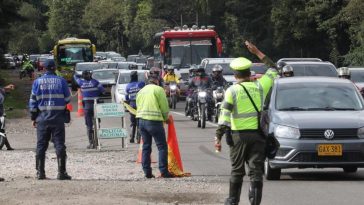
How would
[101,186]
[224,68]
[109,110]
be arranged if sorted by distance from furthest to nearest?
[224,68]
[109,110]
[101,186]

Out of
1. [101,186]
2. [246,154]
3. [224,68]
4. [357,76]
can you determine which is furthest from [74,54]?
[246,154]

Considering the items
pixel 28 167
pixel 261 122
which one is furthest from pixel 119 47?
pixel 261 122

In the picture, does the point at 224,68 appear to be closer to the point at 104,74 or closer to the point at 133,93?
the point at 104,74

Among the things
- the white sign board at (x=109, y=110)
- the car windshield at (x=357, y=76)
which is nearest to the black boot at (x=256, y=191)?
the white sign board at (x=109, y=110)

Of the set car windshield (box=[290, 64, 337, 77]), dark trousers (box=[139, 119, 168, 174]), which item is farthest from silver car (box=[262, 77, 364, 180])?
car windshield (box=[290, 64, 337, 77])

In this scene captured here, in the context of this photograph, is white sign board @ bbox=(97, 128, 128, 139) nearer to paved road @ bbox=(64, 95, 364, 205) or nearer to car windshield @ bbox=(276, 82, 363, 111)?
paved road @ bbox=(64, 95, 364, 205)

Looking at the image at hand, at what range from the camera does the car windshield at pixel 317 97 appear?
624 inches

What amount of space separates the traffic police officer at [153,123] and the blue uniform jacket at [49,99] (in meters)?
1.29

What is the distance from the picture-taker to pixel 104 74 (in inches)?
1938

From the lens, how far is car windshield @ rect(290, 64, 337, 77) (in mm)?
26094

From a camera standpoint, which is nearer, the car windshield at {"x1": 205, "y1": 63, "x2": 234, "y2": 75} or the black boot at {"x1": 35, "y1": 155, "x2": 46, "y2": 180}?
the black boot at {"x1": 35, "y1": 155, "x2": 46, "y2": 180}

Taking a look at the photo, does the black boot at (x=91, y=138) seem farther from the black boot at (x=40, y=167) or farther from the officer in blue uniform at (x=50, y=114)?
the black boot at (x=40, y=167)

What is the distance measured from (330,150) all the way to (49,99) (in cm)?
443

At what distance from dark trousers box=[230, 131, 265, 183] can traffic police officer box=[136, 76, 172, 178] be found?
14.6 feet
